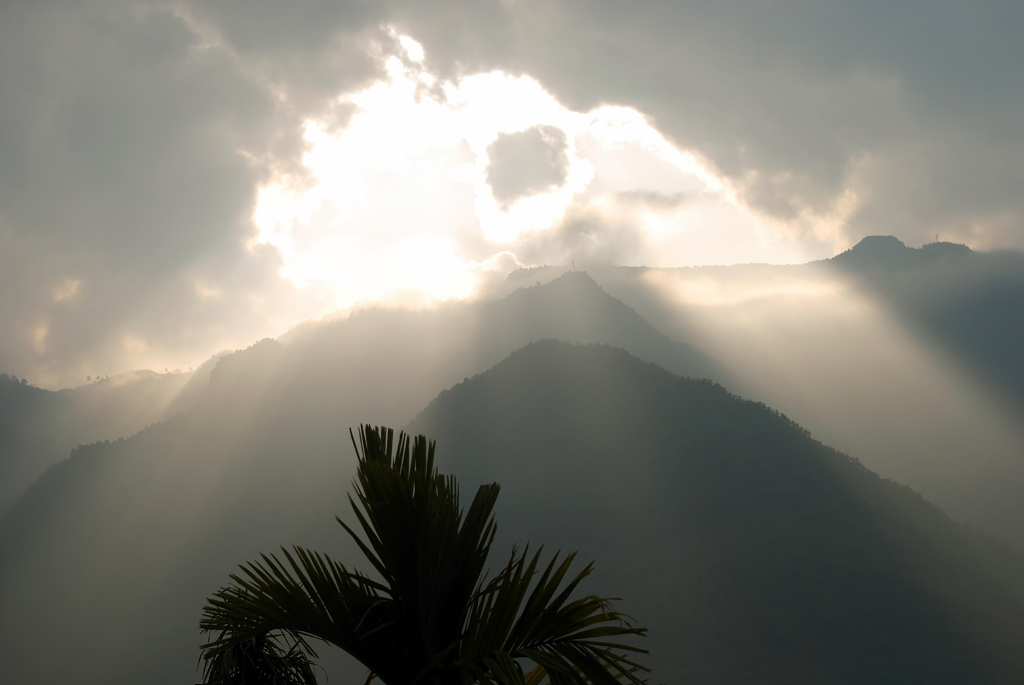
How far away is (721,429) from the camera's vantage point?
148m

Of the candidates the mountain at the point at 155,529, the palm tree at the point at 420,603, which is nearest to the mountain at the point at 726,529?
the mountain at the point at 155,529

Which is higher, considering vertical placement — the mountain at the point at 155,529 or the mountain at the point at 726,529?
the mountain at the point at 726,529

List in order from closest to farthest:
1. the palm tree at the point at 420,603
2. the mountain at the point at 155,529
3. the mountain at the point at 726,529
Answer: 1. the palm tree at the point at 420,603
2. the mountain at the point at 726,529
3. the mountain at the point at 155,529

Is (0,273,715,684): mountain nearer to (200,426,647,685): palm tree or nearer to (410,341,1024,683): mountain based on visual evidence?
(410,341,1024,683): mountain

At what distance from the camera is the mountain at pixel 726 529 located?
105750 mm

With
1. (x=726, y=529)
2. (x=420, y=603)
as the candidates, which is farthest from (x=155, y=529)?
(x=420, y=603)

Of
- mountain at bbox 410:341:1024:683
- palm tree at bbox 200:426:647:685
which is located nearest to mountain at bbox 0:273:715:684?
mountain at bbox 410:341:1024:683

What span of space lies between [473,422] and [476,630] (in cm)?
16385

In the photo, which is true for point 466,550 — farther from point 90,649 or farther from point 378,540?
point 90,649

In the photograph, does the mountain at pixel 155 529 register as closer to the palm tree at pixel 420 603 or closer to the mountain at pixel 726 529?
the mountain at pixel 726 529

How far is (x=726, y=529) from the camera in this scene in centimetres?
12888

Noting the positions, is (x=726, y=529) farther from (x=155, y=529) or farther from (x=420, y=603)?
(x=420, y=603)

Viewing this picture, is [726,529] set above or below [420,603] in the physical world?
above

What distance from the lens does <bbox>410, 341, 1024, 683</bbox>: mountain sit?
347 feet
